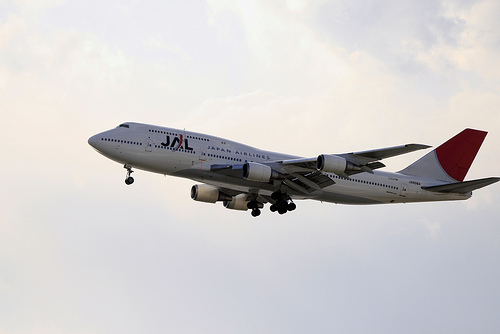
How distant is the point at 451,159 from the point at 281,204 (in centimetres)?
1585

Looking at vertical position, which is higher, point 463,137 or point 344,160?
point 463,137

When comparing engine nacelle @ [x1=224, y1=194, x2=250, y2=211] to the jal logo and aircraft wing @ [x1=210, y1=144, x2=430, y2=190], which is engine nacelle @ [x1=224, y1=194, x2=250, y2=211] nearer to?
aircraft wing @ [x1=210, y1=144, x2=430, y2=190]

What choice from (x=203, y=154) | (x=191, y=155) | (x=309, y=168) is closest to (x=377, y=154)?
(x=309, y=168)

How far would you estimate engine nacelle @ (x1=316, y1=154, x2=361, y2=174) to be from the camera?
44.6 metres

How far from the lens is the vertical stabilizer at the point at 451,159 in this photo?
55562mm

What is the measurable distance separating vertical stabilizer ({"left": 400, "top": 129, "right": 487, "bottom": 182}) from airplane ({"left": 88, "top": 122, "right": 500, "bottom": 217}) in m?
0.09

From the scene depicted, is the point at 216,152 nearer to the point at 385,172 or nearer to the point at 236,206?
the point at 236,206

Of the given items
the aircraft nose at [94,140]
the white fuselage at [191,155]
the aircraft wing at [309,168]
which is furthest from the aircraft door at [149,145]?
the aircraft wing at [309,168]

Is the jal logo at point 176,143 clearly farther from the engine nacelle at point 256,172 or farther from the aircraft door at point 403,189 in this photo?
the aircraft door at point 403,189

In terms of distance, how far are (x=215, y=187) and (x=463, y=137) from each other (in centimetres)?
2042

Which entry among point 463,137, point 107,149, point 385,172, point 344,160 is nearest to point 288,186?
point 344,160

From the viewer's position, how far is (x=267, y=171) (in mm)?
45906

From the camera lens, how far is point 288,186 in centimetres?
4884

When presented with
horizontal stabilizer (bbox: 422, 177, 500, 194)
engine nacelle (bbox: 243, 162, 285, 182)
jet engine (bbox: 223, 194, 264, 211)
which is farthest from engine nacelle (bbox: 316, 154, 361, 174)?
jet engine (bbox: 223, 194, 264, 211)
